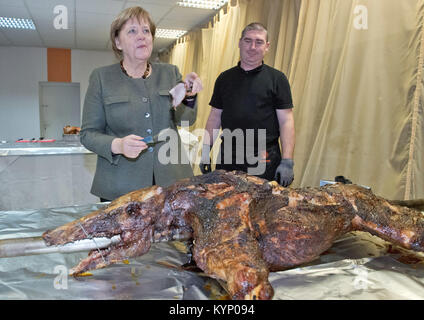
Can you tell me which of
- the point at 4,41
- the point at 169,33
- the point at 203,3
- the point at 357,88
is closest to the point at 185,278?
the point at 357,88

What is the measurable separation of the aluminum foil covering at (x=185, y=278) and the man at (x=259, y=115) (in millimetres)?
975

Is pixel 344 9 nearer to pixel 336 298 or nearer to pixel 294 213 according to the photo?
pixel 294 213

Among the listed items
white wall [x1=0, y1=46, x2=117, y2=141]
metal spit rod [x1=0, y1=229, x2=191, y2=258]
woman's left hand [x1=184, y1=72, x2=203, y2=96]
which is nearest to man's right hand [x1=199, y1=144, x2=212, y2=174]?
woman's left hand [x1=184, y1=72, x2=203, y2=96]

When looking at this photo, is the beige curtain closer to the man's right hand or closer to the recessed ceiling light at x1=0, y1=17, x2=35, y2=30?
the man's right hand

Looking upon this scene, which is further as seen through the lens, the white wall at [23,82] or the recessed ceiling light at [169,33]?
the white wall at [23,82]

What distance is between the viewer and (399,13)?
2.28 m

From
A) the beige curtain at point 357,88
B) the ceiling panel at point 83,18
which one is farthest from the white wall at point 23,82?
the beige curtain at point 357,88

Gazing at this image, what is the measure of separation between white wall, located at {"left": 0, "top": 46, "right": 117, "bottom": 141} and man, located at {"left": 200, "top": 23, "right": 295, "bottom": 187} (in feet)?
21.1

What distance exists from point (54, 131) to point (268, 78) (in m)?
7.89

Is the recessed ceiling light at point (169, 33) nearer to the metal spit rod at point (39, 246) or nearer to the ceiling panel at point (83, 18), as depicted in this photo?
the ceiling panel at point (83, 18)

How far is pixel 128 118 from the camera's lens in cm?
168

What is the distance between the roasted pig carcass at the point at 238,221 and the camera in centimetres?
104

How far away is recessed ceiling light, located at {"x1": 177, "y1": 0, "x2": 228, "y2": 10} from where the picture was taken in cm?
487
